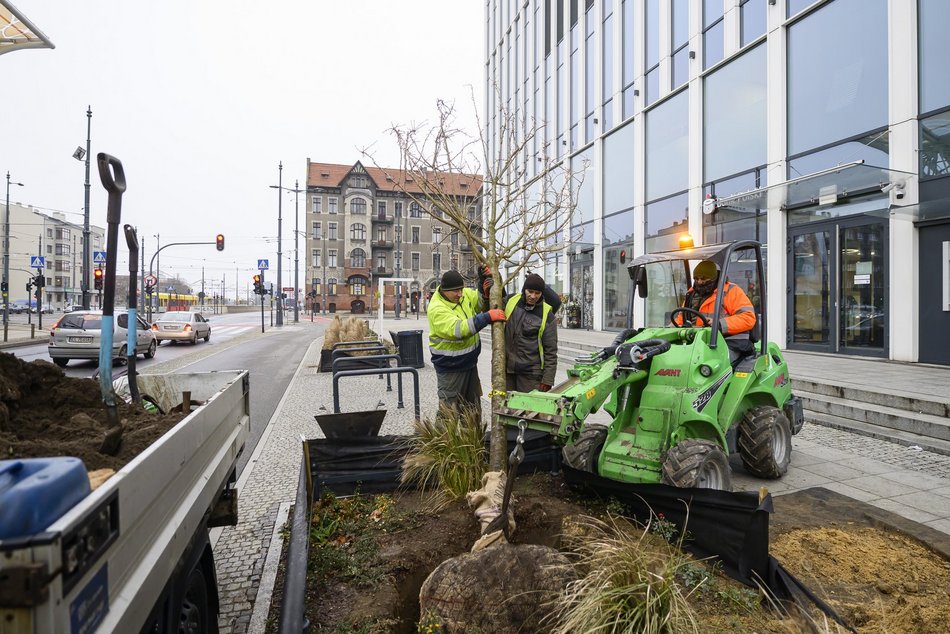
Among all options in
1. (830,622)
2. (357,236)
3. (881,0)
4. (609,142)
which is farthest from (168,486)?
(357,236)

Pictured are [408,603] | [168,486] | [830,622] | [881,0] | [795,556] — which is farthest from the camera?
[881,0]

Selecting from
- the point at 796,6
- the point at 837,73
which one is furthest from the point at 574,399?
the point at 796,6

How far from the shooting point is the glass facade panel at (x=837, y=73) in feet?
36.2

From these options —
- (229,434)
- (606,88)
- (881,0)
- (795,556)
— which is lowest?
(795,556)

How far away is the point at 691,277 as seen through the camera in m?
5.34

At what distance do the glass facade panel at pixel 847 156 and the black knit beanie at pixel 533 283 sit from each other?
923cm

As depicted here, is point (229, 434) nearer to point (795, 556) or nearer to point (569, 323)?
point (795, 556)

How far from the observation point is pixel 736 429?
4.82 m

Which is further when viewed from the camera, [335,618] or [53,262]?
[53,262]

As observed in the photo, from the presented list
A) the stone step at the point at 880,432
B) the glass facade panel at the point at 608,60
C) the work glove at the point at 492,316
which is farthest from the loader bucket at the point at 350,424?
the glass facade panel at the point at 608,60

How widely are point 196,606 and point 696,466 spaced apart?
2814 millimetres

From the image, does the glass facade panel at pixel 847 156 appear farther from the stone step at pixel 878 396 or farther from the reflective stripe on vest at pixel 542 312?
the reflective stripe on vest at pixel 542 312

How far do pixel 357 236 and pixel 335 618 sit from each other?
7765 centimetres

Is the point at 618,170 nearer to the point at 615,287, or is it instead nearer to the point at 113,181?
the point at 615,287
